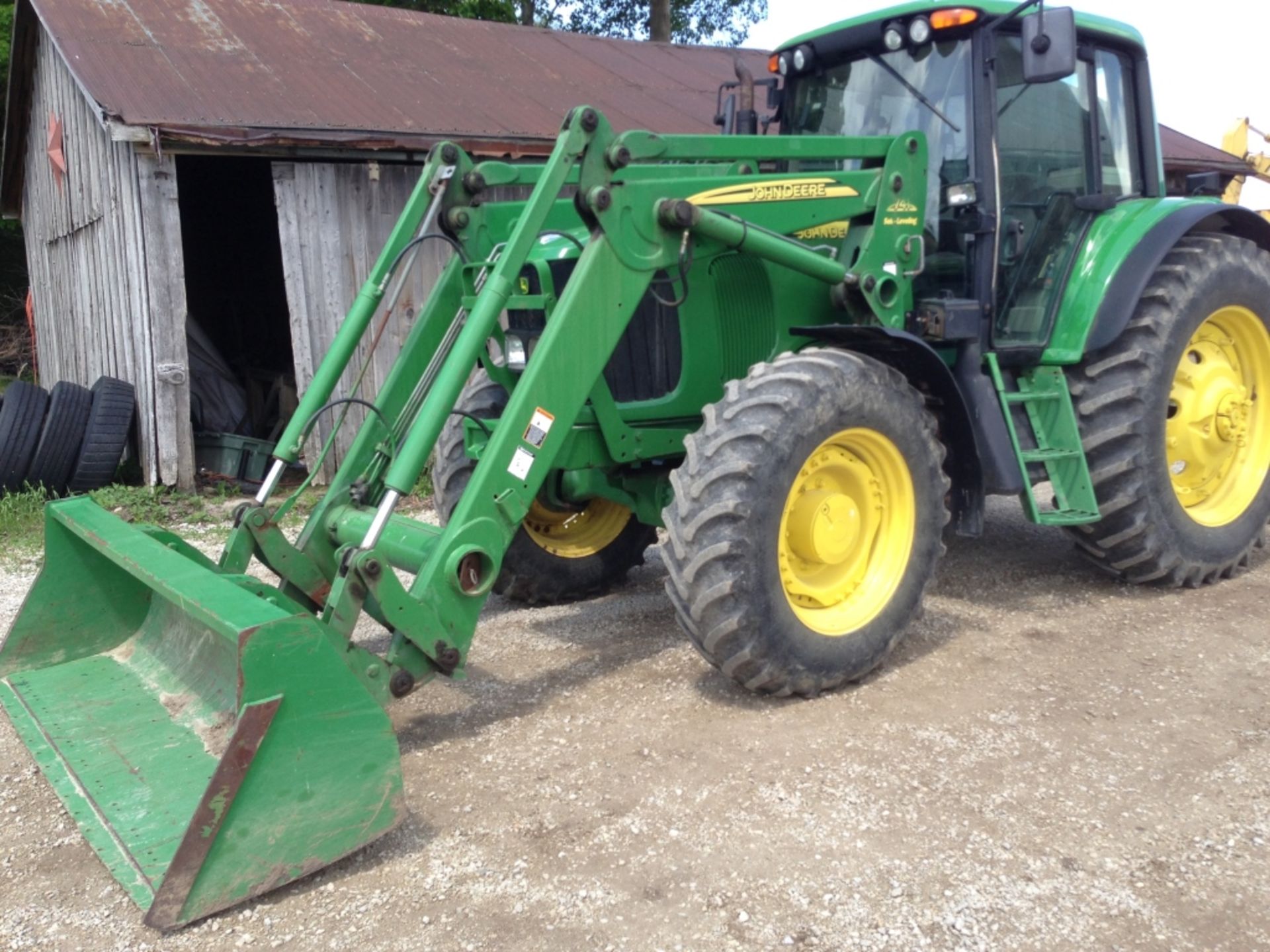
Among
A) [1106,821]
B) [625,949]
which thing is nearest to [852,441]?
[1106,821]

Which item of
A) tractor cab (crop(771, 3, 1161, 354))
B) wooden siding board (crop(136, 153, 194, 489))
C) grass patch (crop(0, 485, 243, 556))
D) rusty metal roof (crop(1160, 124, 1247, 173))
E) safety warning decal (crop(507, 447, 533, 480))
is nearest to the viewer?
safety warning decal (crop(507, 447, 533, 480))

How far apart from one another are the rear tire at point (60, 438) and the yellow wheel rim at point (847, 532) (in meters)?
6.17

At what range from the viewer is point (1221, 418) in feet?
17.0

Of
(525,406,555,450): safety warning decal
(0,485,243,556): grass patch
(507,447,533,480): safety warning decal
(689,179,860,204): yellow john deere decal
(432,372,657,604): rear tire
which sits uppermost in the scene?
(689,179,860,204): yellow john deere decal

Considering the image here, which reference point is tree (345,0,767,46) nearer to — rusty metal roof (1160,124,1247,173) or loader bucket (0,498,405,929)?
rusty metal roof (1160,124,1247,173)

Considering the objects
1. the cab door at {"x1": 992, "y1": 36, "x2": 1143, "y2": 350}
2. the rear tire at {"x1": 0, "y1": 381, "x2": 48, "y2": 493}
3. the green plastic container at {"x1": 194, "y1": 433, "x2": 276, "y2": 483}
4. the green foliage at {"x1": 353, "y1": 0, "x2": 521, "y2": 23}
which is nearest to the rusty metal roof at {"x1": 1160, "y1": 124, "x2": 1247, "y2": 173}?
the cab door at {"x1": 992, "y1": 36, "x2": 1143, "y2": 350}

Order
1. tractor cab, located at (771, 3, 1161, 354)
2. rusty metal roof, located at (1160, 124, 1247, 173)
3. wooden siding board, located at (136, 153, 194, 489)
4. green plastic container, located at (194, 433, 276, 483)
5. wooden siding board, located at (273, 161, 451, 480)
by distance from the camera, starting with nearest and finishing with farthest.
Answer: tractor cab, located at (771, 3, 1161, 354) → wooden siding board, located at (136, 153, 194, 489) → wooden siding board, located at (273, 161, 451, 480) → green plastic container, located at (194, 433, 276, 483) → rusty metal roof, located at (1160, 124, 1247, 173)

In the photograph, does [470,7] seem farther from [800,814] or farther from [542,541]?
[800,814]

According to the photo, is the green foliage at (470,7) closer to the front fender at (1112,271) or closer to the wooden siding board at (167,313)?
the wooden siding board at (167,313)

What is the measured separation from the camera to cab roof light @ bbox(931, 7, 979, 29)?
453cm

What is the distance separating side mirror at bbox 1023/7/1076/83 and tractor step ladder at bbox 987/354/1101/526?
3.64 ft

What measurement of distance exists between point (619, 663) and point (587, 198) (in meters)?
1.79

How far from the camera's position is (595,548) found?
527 cm

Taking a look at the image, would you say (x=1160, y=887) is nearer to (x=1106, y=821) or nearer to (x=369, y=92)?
(x=1106, y=821)
